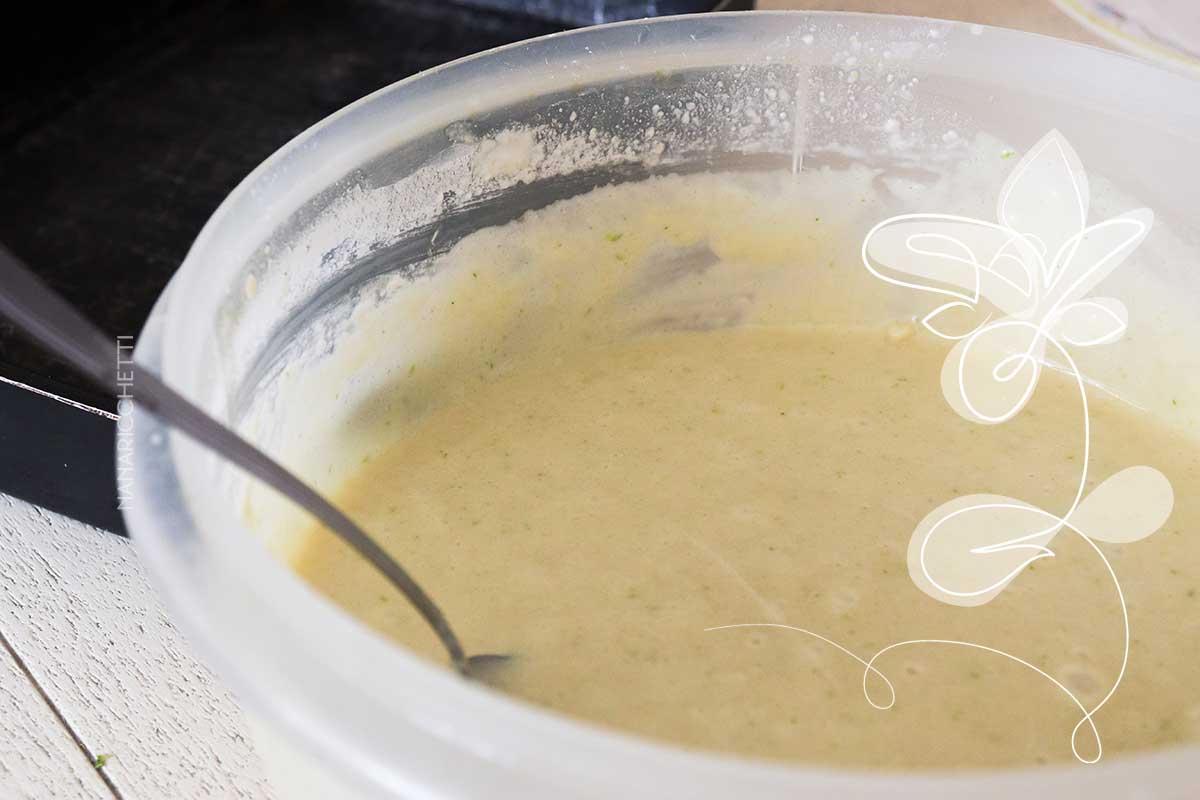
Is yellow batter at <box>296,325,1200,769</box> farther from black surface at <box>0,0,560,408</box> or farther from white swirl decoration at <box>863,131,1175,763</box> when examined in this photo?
black surface at <box>0,0,560,408</box>

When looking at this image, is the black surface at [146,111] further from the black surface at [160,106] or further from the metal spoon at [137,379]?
the metal spoon at [137,379]

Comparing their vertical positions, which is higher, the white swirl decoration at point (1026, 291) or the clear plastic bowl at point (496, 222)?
the clear plastic bowl at point (496, 222)

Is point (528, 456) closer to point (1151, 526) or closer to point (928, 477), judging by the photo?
point (928, 477)

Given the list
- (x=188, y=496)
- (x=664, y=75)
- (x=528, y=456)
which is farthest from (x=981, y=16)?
(x=188, y=496)

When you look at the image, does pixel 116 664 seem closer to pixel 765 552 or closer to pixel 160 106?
pixel 765 552

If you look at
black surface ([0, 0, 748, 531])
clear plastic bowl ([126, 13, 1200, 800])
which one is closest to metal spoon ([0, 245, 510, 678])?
clear plastic bowl ([126, 13, 1200, 800])
